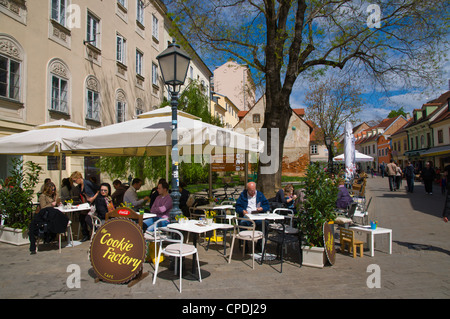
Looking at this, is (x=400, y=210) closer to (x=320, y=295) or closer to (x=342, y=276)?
(x=342, y=276)

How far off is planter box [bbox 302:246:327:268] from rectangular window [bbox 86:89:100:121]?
12480mm

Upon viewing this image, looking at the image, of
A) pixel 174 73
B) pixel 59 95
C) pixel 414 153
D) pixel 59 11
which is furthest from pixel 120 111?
pixel 414 153

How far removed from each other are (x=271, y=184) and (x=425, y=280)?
607cm

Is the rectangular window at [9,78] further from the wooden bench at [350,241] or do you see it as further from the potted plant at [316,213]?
the wooden bench at [350,241]

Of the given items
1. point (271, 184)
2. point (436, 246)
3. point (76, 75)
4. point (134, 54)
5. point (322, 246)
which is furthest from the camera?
point (134, 54)

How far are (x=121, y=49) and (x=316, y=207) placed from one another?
53.4 feet

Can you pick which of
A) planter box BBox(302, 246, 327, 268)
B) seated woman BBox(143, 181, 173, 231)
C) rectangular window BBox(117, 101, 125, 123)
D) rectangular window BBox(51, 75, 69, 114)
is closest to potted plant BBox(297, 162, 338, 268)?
planter box BBox(302, 246, 327, 268)

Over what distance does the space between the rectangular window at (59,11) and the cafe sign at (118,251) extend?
38.2ft

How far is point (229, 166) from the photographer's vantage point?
15242 mm

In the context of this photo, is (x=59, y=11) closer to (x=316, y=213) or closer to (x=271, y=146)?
(x=271, y=146)

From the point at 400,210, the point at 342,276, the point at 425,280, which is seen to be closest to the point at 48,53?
the point at 342,276

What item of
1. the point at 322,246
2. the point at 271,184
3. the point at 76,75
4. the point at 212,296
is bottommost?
the point at 212,296

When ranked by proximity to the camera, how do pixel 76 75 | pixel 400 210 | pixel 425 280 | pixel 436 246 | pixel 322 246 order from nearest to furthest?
pixel 425 280 < pixel 322 246 < pixel 436 246 < pixel 400 210 < pixel 76 75
